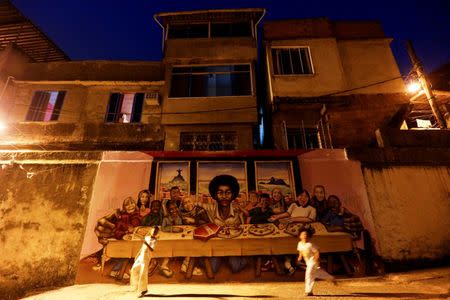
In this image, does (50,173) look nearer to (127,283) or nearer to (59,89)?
(127,283)

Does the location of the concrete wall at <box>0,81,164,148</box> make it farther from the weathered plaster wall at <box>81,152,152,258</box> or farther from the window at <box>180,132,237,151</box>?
the weathered plaster wall at <box>81,152,152,258</box>

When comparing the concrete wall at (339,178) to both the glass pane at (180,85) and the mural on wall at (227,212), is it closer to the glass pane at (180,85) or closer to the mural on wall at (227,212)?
the mural on wall at (227,212)

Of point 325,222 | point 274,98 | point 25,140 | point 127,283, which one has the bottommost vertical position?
point 127,283

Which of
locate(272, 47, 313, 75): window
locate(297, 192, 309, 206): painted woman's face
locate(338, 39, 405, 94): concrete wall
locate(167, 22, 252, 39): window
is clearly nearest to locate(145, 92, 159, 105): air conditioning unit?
locate(167, 22, 252, 39): window

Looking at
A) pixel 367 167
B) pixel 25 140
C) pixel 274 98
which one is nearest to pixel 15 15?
pixel 25 140

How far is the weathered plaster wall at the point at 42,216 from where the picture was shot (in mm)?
8898

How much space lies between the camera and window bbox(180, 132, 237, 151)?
43.5 feet

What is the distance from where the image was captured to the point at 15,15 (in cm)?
1455

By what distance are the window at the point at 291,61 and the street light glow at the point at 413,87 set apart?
16.2 ft

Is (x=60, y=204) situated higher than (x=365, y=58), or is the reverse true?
(x=365, y=58)

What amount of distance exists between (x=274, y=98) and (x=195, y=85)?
14.0 feet

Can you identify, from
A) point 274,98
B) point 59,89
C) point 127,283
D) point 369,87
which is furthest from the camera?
point 59,89

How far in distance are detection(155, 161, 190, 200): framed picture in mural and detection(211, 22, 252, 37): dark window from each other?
29.1 ft

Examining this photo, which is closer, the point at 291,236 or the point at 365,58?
the point at 291,236
